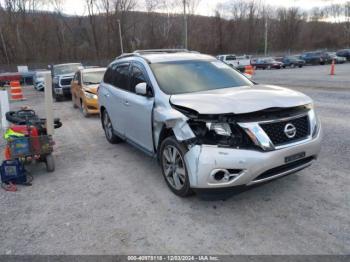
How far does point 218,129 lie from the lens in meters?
3.30

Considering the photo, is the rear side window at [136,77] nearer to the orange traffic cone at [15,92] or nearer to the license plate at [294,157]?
the license plate at [294,157]

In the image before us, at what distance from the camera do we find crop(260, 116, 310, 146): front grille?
3.31 m

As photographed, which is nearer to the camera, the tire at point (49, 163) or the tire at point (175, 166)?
the tire at point (175, 166)

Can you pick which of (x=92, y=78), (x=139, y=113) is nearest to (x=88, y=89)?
(x=92, y=78)

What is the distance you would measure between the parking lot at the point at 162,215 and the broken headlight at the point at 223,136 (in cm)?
85

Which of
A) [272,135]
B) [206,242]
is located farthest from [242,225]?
[272,135]

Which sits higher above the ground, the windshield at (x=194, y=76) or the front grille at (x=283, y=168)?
the windshield at (x=194, y=76)

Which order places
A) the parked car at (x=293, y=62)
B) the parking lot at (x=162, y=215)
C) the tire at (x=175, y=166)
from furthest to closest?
the parked car at (x=293, y=62)
the tire at (x=175, y=166)
the parking lot at (x=162, y=215)

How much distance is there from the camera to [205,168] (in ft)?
10.6

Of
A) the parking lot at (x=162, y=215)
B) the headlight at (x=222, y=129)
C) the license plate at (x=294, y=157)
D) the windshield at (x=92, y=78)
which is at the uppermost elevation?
the windshield at (x=92, y=78)

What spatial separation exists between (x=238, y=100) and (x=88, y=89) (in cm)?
770

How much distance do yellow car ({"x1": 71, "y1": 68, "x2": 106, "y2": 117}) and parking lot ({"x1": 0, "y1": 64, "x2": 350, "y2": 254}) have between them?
5004 mm

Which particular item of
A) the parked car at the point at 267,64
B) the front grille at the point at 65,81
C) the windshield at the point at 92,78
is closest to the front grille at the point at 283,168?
the windshield at the point at 92,78

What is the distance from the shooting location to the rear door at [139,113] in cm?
441
